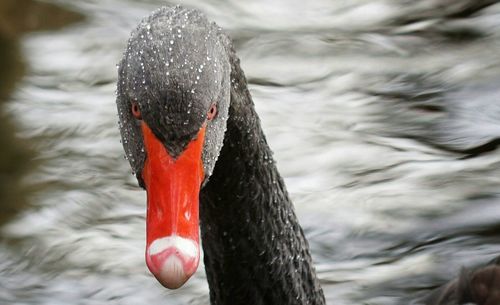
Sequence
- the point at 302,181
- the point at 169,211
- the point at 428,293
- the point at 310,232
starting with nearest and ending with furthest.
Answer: the point at 169,211 → the point at 428,293 → the point at 310,232 → the point at 302,181

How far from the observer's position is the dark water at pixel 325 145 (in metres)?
4.12

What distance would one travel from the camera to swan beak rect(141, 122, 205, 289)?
223 centimetres

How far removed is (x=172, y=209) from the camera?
7.72ft

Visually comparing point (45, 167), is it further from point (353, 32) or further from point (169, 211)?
point (169, 211)

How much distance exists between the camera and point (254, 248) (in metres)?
3.10

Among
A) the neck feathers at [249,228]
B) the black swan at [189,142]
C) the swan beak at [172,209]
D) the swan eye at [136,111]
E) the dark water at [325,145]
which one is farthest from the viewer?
the dark water at [325,145]

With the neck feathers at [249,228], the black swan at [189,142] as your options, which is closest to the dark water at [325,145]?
the neck feathers at [249,228]

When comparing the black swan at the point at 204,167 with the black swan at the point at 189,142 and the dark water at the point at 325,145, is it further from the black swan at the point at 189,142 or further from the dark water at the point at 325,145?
the dark water at the point at 325,145

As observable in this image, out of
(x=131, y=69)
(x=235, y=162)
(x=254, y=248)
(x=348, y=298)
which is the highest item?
(x=131, y=69)

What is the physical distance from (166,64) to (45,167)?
2.43 metres

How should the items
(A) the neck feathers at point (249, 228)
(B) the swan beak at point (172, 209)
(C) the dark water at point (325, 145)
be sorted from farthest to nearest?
(C) the dark water at point (325, 145) → (A) the neck feathers at point (249, 228) → (B) the swan beak at point (172, 209)

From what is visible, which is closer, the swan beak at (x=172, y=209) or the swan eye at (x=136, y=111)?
the swan beak at (x=172, y=209)

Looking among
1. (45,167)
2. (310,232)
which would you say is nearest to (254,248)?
(310,232)

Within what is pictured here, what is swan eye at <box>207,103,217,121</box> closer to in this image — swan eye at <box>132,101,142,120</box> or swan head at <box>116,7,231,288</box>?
swan head at <box>116,7,231,288</box>
